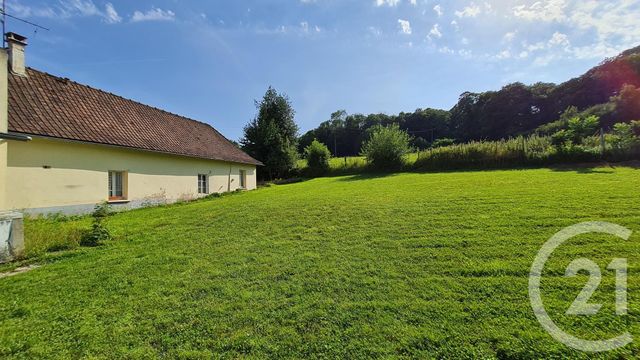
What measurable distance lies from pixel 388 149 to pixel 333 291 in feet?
66.0

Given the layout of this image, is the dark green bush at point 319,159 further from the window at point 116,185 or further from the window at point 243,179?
the window at point 116,185

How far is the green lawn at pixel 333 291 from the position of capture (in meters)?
2.85

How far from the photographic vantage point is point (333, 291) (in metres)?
3.87

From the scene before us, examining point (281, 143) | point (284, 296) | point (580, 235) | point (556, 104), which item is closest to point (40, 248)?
point (284, 296)

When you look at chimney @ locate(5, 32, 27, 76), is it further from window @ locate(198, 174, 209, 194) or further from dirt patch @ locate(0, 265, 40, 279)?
dirt patch @ locate(0, 265, 40, 279)

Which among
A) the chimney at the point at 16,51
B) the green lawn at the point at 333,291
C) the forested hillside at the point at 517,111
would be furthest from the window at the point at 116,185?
the forested hillside at the point at 517,111

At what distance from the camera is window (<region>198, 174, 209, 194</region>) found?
58.3 ft

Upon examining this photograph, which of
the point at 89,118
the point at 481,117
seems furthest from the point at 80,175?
the point at 481,117

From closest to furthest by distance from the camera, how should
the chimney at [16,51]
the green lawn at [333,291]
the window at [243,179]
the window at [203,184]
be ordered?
the green lawn at [333,291] < the chimney at [16,51] < the window at [203,184] < the window at [243,179]

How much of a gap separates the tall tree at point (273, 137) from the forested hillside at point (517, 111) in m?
20.8

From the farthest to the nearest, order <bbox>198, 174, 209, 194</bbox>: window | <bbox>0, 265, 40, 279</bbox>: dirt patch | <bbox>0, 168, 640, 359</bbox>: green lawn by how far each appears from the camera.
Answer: <bbox>198, 174, 209, 194</bbox>: window < <bbox>0, 265, 40, 279</bbox>: dirt patch < <bbox>0, 168, 640, 359</bbox>: green lawn

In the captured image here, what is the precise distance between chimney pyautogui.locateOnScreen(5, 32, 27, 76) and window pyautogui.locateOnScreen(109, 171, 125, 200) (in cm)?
493

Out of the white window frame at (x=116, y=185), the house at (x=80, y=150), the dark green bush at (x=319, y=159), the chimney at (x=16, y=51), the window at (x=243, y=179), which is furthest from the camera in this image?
the dark green bush at (x=319, y=159)

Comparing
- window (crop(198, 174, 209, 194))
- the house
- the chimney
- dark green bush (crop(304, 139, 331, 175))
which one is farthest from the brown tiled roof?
dark green bush (crop(304, 139, 331, 175))
